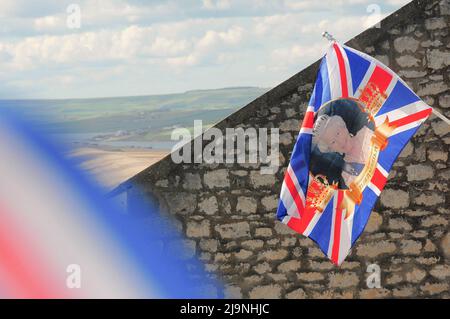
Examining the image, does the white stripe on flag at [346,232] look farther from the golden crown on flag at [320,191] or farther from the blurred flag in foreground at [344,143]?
the golden crown on flag at [320,191]

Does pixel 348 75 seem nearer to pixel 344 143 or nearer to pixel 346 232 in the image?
pixel 344 143

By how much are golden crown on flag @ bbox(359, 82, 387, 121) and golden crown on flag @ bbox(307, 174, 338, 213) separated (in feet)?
2.27

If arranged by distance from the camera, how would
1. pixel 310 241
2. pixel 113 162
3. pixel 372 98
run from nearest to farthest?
pixel 372 98 → pixel 310 241 → pixel 113 162

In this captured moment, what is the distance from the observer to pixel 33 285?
38.8 feet

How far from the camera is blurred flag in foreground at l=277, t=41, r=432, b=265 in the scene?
9.91m

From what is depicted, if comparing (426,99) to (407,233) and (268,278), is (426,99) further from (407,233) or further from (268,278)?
(268,278)

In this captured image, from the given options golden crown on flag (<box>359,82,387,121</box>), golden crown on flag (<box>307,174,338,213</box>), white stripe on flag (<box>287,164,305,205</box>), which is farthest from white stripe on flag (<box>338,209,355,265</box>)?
golden crown on flag (<box>359,82,387,121</box>)

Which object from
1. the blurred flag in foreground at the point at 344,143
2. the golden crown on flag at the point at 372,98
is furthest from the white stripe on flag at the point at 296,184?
the golden crown on flag at the point at 372,98

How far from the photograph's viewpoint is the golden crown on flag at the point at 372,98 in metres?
9.94

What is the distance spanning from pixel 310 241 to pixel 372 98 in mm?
2260

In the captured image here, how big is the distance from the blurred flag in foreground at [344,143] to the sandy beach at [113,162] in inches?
84.0

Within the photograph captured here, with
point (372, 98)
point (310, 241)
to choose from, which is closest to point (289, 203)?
point (372, 98)

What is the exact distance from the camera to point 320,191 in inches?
392

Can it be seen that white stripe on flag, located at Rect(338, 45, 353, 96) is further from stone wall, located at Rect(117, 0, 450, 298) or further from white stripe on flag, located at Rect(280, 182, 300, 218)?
stone wall, located at Rect(117, 0, 450, 298)
